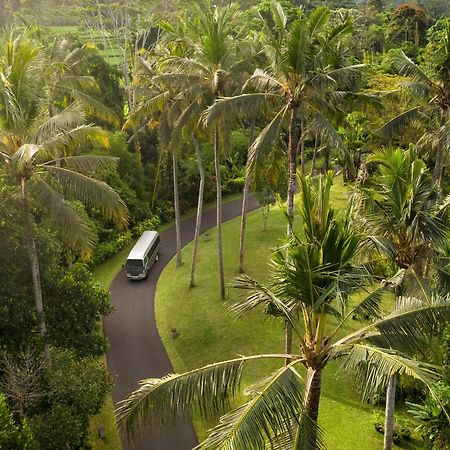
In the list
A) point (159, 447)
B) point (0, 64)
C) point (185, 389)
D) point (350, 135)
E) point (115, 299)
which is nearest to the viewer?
point (185, 389)

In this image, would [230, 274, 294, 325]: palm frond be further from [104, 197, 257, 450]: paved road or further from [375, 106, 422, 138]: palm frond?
[375, 106, 422, 138]: palm frond

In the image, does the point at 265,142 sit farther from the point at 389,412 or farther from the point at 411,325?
the point at 389,412

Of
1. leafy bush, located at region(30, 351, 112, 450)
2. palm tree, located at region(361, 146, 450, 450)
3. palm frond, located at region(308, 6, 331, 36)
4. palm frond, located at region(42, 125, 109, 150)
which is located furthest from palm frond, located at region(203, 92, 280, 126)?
leafy bush, located at region(30, 351, 112, 450)

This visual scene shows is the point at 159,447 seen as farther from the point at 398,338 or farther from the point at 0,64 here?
the point at 0,64

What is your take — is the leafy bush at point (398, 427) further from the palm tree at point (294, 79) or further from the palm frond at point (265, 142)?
the palm frond at point (265, 142)

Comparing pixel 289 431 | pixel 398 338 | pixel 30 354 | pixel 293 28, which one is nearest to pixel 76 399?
pixel 30 354

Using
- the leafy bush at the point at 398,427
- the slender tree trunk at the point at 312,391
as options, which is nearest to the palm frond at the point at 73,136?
the slender tree trunk at the point at 312,391

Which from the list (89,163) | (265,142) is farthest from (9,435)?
(265,142)
